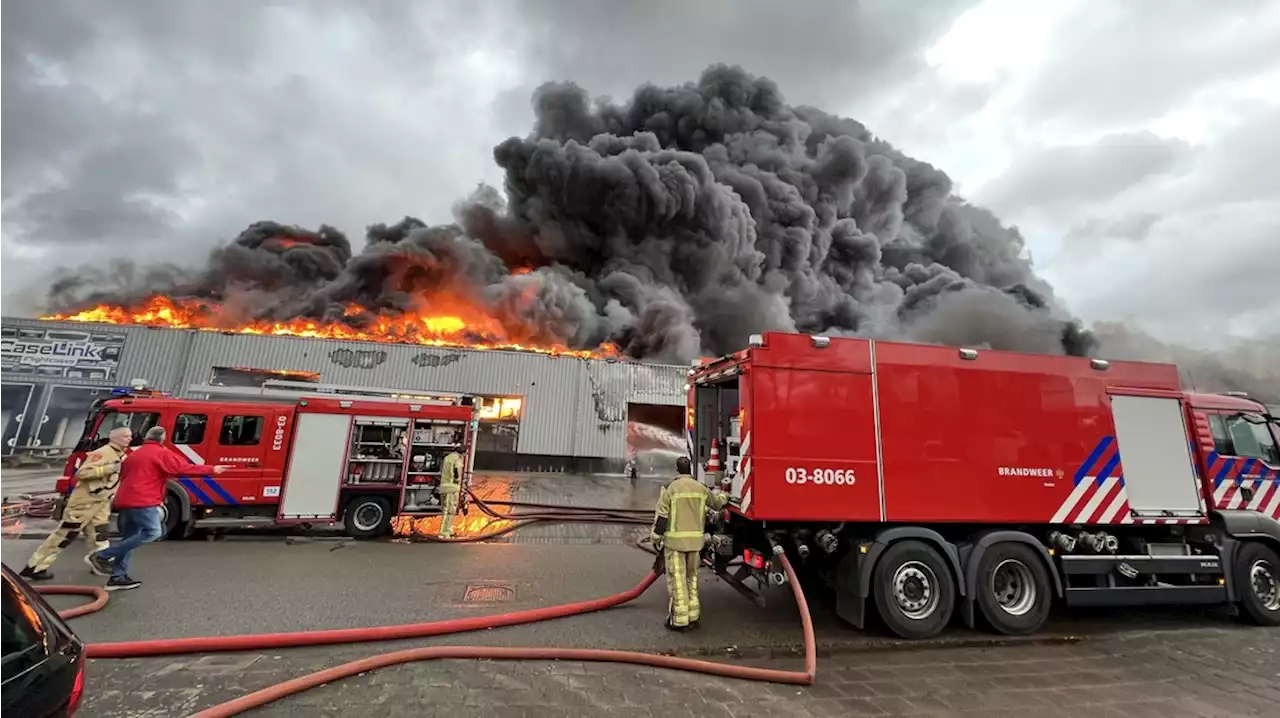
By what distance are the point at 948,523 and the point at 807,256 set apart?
4700 centimetres

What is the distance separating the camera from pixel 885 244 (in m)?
62.7

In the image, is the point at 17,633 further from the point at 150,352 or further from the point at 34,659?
the point at 150,352

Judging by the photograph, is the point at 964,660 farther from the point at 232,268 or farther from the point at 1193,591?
the point at 232,268

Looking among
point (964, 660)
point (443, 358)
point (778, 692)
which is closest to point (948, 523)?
point (964, 660)

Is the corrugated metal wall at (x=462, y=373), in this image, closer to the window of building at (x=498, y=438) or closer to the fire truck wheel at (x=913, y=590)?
the window of building at (x=498, y=438)

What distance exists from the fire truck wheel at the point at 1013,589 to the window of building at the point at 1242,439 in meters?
2.88

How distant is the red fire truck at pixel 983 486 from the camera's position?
16.1 feet

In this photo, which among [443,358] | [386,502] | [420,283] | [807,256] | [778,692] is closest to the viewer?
[778,692]

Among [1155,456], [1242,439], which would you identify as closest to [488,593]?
[1155,456]

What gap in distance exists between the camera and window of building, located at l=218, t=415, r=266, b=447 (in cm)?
873

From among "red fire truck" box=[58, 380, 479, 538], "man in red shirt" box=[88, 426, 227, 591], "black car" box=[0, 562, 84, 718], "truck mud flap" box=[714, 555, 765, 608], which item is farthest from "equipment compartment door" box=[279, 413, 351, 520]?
"black car" box=[0, 562, 84, 718]

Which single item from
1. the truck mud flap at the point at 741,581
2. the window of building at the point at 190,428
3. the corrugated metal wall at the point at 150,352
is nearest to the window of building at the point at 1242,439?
the truck mud flap at the point at 741,581

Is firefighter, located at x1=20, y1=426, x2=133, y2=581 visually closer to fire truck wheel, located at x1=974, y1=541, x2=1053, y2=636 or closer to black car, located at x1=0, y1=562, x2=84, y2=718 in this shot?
black car, located at x1=0, y1=562, x2=84, y2=718

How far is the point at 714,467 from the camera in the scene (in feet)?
19.0
